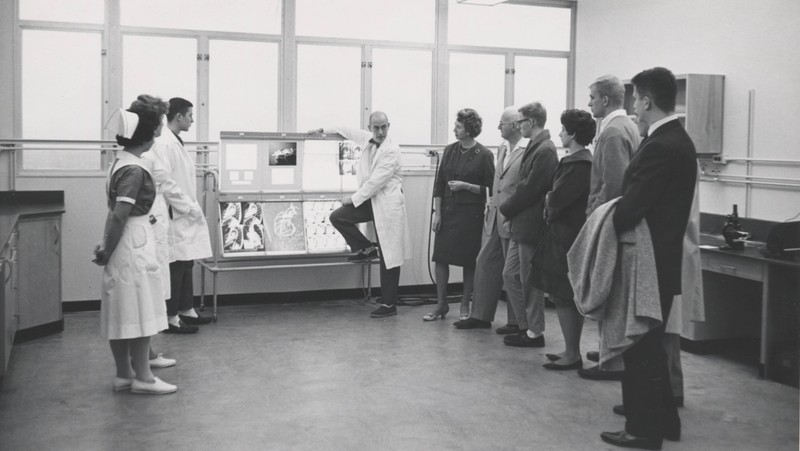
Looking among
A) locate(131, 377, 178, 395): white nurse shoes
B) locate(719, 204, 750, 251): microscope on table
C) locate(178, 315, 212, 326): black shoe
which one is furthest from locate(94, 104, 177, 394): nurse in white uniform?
locate(719, 204, 750, 251): microscope on table

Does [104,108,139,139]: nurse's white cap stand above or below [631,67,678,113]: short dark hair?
below

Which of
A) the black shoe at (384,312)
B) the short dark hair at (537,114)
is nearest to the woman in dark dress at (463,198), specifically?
the black shoe at (384,312)

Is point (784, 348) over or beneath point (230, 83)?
beneath

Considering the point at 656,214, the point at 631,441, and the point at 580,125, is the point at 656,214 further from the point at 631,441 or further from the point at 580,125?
the point at 580,125

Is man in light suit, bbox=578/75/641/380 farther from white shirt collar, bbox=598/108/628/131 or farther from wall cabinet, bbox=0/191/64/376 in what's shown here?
wall cabinet, bbox=0/191/64/376

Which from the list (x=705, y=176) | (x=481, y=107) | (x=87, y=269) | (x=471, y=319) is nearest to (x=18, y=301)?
(x=87, y=269)

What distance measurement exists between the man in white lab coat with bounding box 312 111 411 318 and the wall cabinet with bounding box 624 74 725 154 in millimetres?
2302

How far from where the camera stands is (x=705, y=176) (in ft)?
21.0

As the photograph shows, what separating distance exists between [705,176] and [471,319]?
83.6 inches

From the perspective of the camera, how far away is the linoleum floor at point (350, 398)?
3.89m

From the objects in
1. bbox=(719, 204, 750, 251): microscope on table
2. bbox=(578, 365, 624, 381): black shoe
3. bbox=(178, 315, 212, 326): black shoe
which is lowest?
bbox=(578, 365, 624, 381): black shoe

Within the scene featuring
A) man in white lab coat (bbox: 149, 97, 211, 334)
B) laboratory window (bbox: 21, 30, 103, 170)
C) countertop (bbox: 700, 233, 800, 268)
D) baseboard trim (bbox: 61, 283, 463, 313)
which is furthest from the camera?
baseboard trim (bbox: 61, 283, 463, 313)

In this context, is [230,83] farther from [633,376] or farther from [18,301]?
[633,376]

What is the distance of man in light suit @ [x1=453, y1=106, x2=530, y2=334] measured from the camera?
233 inches
